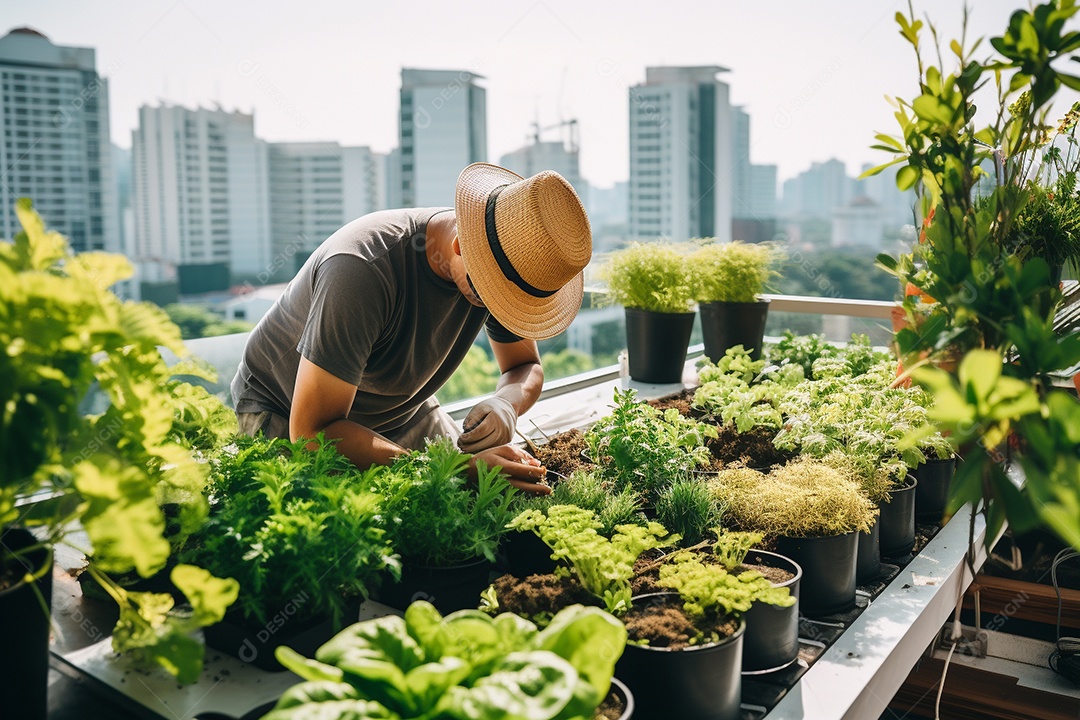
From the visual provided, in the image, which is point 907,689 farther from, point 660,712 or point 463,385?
point 463,385

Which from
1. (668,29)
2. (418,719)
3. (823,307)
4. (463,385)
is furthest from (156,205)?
(418,719)

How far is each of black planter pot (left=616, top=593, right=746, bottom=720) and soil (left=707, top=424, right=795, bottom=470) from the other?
804 mm

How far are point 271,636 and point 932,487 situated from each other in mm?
1595

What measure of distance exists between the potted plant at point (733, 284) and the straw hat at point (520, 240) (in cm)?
112

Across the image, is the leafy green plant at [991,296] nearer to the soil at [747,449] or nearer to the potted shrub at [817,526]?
the potted shrub at [817,526]

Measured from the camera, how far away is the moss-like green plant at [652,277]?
285cm

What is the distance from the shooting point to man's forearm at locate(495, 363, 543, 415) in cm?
223

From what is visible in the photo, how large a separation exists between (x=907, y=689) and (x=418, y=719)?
2.24 meters

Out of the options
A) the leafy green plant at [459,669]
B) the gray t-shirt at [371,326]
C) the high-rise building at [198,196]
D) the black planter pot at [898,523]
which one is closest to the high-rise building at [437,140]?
the high-rise building at [198,196]

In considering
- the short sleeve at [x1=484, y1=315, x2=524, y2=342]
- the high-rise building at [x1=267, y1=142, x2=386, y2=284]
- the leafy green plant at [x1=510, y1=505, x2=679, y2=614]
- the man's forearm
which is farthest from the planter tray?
the high-rise building at [x1=267, y1=142, x2=386, y2=284]

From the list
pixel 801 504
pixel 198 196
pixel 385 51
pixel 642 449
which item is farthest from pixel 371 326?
pixel 198 196

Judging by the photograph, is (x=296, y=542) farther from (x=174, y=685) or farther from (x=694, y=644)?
(x=694, y=644)

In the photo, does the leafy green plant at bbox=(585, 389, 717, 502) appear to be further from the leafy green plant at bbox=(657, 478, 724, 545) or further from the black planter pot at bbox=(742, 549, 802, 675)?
the black planter pot at bbox=(742, 549, 802, 675)

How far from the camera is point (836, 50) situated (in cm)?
291
